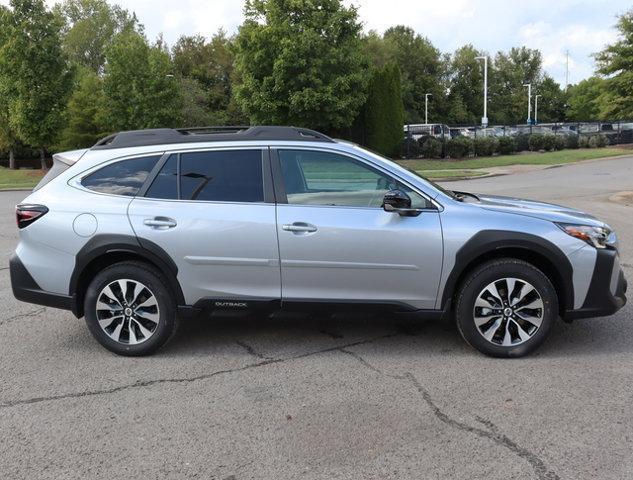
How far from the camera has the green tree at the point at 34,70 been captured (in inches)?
1069

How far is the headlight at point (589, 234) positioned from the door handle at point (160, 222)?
2.89 meters

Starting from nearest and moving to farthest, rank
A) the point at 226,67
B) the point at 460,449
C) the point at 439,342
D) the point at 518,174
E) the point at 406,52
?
the point at 460,449 < the point at 439,342 < the point at 518,174 < the point at 226,67 < the point at 406,52

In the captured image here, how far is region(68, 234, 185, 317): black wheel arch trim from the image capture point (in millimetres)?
4520

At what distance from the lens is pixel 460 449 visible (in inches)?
128

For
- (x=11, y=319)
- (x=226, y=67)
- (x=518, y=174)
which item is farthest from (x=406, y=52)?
(x=11, y=319)

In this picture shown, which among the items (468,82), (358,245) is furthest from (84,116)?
(468,82)

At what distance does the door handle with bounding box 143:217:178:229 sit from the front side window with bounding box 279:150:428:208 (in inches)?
35.4

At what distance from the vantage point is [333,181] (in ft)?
15.3

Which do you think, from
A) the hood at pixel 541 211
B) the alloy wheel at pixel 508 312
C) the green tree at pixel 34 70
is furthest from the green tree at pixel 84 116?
the alloy wheel at pixel 508 312

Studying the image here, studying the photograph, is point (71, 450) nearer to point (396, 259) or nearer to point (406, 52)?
point (396, 259)

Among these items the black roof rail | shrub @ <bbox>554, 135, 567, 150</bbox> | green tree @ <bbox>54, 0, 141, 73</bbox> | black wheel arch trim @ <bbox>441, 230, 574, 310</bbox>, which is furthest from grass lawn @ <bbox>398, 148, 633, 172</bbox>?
green tree @ <bbox>54, 0, 141, 73</bbox>

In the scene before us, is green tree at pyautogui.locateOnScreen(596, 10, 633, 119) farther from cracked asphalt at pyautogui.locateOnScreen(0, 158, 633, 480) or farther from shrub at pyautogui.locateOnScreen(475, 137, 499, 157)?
cracked asphalt at pyautogui.locateOnScreen(0, 158, 633, 480)

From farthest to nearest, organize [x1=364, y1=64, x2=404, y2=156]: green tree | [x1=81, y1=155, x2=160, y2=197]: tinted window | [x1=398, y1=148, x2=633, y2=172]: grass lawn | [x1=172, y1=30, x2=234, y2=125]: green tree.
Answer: [x1=172, y1=30, x2=234, y2=125]: green tree
[x1=364, y1=64, x2=404, y2=156]: green tree
[x1=398, y1=148, x2=633, y2=172]: grass lawn
[x1=81, y1=155, x2=160, y2=197]: tinted window

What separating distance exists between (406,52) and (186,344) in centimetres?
7963
